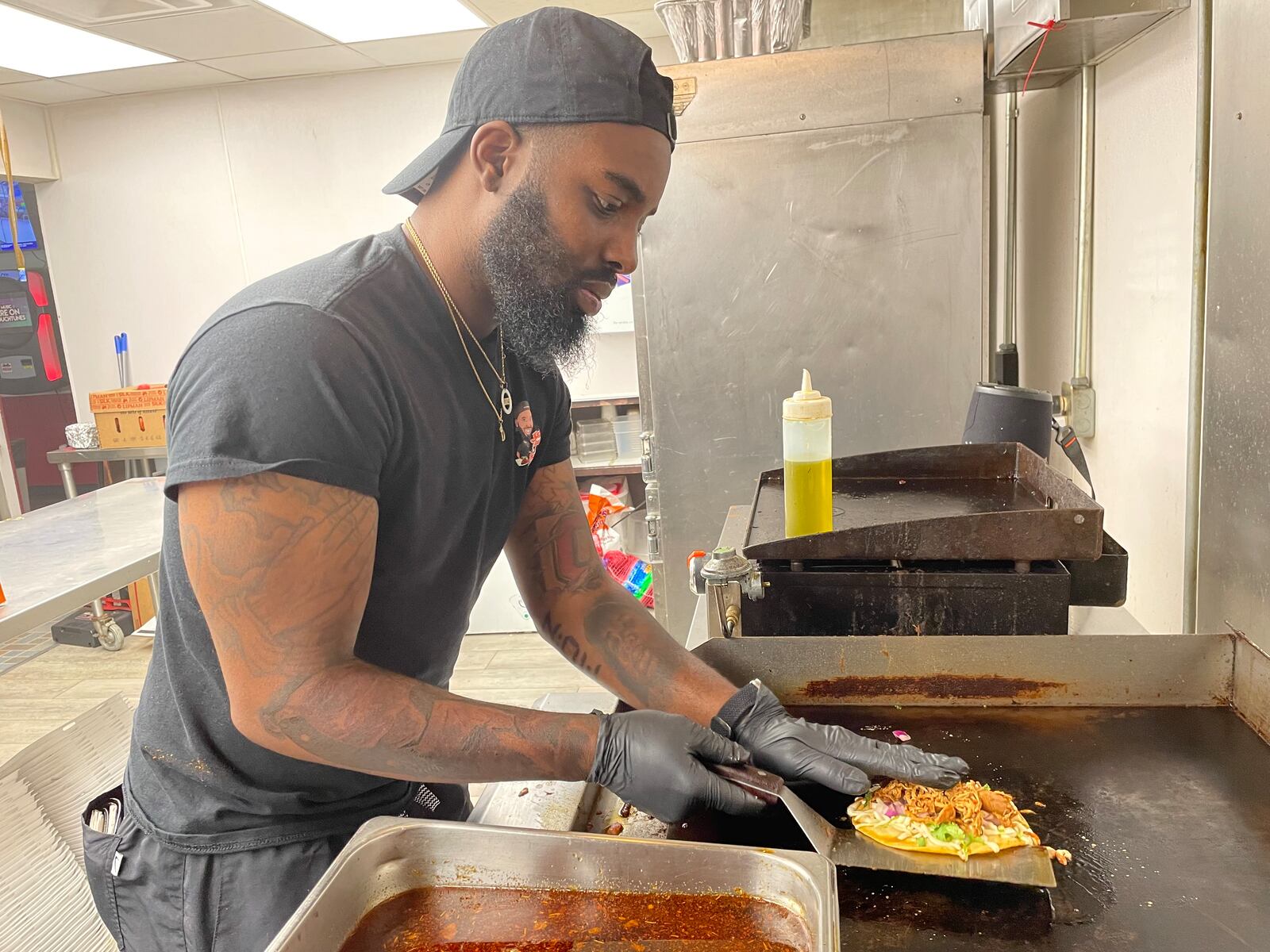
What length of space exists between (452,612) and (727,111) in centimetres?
194

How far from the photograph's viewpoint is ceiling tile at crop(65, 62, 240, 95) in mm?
4188

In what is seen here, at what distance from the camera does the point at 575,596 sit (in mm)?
1527

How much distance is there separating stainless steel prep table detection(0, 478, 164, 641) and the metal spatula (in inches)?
65.0

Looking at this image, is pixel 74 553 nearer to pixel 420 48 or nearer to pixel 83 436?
pixel 83 436

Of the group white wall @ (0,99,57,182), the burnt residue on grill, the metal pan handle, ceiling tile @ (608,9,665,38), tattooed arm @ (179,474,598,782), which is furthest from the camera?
white wall @ (0,99,57,182)

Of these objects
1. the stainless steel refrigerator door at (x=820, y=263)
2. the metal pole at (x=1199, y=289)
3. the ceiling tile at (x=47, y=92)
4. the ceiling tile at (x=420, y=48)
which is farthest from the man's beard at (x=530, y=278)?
the ceiling tile at (x=47, y=92)

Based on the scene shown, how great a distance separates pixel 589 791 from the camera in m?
1.21

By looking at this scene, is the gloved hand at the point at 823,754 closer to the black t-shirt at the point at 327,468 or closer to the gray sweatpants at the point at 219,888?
the black t-shirt at the point at 327,468

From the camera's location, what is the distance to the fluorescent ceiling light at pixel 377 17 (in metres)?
3.38

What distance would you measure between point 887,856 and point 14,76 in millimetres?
4975

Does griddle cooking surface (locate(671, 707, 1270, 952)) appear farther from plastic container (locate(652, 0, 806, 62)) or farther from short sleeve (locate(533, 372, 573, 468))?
plastic container (locate(652, 0, 806, 62))

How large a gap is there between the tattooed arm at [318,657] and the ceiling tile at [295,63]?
3746 mm

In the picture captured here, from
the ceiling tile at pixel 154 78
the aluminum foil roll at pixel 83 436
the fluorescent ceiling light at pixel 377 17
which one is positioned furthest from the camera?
the aluminum foil roll at pixel 83 436

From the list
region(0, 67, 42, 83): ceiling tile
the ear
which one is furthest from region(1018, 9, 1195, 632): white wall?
region(0, 67, 42, 83): ceiling tile
